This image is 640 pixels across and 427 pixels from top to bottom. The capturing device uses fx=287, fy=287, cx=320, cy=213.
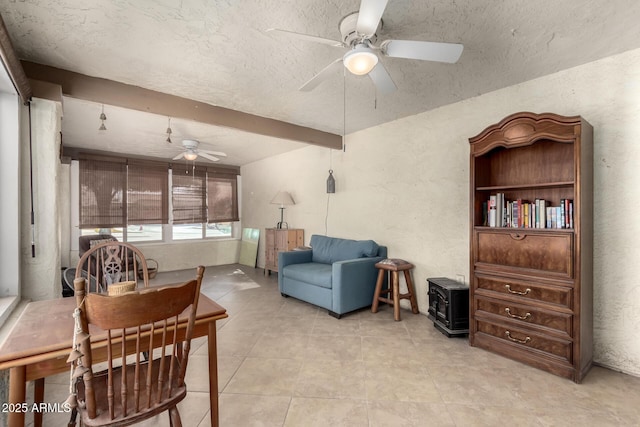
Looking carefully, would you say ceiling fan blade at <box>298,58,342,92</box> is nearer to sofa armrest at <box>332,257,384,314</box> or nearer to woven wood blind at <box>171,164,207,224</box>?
sofa armrest at <box>332,257,384,314</box>

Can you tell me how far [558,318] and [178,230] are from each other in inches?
254

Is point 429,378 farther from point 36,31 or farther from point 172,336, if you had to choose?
point 36,31

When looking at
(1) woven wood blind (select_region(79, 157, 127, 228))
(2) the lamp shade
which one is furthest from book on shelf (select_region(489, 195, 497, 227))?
(1) woven wood blind (select_region(79, 157, 127, 228))

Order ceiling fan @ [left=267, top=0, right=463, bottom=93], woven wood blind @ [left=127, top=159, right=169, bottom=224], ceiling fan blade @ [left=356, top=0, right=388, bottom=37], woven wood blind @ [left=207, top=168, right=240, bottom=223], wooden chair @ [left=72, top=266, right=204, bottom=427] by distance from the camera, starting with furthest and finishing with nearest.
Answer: woven wood blind @ [left=207, top=168, right=240, bottom=223]
woven wood blind @ [left=127, top=159, right=169, bottom=224]
ceiling fan @ [left=267, top=0, right=463, bottom=93]
ceiling fan blade @ [left=356, top=0, right=388, bottom=37]
wooden chair @ [left=72, top=266, right=204, bottom=427]

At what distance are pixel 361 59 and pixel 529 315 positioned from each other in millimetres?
2319

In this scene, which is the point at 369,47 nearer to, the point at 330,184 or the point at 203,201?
the point at 330,184

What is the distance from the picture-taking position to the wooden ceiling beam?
238 centimetres

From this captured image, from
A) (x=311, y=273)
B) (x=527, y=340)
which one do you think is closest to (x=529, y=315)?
(x=527, y=340)

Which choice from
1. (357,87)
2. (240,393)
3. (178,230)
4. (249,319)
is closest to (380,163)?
(357,87)

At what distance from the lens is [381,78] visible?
6.71 feet

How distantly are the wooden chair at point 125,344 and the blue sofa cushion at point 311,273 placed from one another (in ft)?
7.24

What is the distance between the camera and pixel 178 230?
633cm

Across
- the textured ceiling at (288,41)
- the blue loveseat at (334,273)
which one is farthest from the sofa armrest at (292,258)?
the textured ceiling at (288,41)

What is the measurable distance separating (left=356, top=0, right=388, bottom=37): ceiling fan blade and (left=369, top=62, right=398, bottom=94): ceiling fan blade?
280 millimetres
